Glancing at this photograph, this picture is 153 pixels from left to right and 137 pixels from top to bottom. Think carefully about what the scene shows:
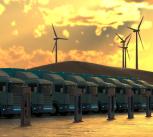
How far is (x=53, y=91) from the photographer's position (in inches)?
2004

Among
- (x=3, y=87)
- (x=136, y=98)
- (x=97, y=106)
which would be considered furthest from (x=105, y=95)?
(x=3, y=87)

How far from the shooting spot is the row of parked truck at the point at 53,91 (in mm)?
44125

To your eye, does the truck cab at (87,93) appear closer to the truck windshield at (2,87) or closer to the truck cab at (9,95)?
the truck cab at (9,95)

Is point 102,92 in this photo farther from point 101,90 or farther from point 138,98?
point 138,98

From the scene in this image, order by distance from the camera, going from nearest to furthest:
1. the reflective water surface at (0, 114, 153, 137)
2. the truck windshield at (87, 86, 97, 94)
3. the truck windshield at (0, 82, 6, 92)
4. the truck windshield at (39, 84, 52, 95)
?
the reflective water surface at (0, 114, 153, 137), the truck windshield at (0, 82, 6, 92), the truck windshield at (39, 84, 52, 95), the truck windshield at (87, 86, 97, 94)

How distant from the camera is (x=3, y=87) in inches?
1729

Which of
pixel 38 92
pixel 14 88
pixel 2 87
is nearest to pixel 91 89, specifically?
pixel 38 92

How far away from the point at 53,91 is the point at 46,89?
2.01m

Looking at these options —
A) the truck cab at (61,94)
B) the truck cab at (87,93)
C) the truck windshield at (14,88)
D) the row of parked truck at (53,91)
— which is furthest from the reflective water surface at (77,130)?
the truck cab at (87,93)

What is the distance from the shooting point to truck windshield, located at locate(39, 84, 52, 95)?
1917 inches

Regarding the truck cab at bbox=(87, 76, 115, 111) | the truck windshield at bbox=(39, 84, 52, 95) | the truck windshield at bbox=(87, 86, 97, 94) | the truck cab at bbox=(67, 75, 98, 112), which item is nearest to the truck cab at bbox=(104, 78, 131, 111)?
the truck cab at bbox=(87, 76, 115, 111)

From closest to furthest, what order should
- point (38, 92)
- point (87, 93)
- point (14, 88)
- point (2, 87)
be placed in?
point (2, 87), point (14, 88), point (38, 92), point (87, 93)

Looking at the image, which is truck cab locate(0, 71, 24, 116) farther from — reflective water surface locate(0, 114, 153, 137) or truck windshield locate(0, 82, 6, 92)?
reflective water surface locate(0, 114, 153, 137)

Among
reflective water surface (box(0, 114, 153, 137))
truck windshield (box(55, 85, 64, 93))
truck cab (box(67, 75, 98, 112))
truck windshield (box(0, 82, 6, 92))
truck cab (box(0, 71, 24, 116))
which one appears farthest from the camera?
truck cab (box(67, 75, 98, 112))
